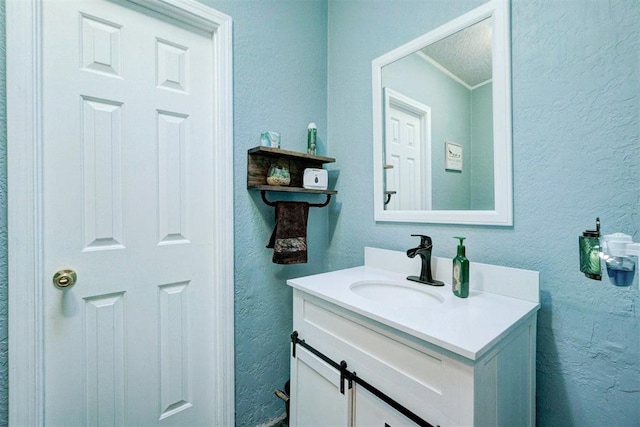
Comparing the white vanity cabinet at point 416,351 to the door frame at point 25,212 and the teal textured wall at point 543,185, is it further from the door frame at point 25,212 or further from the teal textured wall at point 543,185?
the door frame at point 25,212

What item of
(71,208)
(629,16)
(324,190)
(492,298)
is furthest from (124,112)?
(629,16)

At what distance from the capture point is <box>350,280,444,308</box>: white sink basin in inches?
42.2

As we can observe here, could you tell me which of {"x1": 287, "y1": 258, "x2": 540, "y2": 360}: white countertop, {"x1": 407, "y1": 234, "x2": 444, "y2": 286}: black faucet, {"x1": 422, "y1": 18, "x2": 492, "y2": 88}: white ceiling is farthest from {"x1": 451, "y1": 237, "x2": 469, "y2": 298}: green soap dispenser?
{"x1": 422, "y1": 18, "x2": 492, "y2": 88}: white ceiling

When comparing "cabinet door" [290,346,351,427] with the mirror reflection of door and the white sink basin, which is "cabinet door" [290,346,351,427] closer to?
the white sink basin

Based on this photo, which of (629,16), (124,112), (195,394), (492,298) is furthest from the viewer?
(195,394)

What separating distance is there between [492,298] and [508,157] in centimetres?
47

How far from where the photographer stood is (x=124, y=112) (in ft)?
3.47

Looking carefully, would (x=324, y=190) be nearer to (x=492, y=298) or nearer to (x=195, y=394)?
(x=492, y=298)

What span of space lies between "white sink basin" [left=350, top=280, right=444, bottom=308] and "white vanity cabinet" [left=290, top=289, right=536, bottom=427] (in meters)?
0.22

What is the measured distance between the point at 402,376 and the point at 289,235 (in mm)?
753

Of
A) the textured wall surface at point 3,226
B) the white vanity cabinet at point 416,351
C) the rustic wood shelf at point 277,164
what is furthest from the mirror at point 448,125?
the textured wall surface at point 3,226

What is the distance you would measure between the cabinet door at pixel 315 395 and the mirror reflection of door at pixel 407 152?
2.40ft

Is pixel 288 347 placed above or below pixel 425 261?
below

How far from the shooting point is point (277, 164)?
137 cm
